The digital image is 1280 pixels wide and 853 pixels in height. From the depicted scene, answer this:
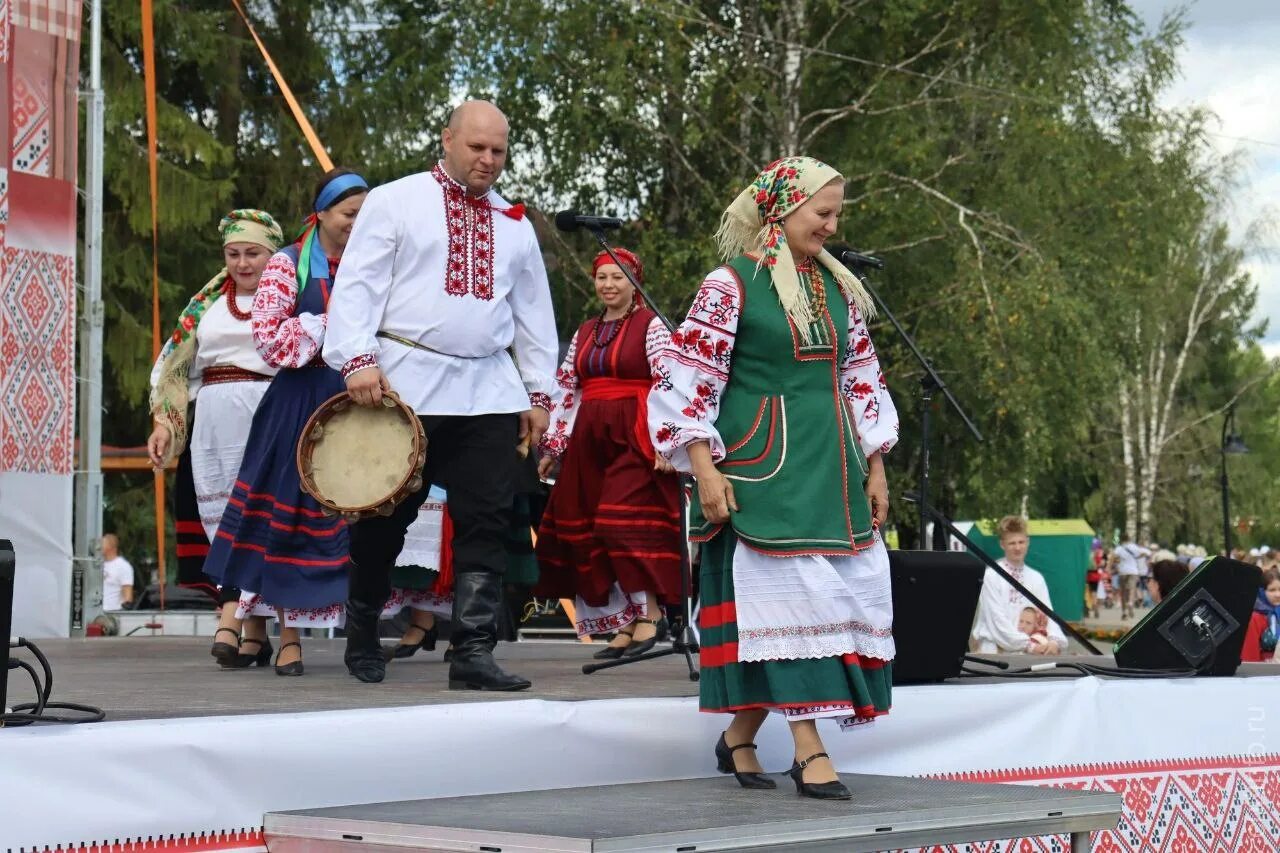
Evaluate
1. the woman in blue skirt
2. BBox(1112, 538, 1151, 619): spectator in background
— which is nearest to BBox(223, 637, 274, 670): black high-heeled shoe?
the woman in blue skirt

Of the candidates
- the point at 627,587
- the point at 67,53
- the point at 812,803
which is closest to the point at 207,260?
the point at 67,53

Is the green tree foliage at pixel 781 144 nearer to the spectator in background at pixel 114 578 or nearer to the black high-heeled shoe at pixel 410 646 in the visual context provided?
the spectator in background at pixel 114 578

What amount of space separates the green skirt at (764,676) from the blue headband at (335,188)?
88.2 inches

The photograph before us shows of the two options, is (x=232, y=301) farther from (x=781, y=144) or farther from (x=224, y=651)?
(x=781, y=144)

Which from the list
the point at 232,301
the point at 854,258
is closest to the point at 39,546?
the point at 232,301

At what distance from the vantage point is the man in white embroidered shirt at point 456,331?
5230mm

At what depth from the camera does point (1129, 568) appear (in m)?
37.1

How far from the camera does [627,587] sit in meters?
7.32

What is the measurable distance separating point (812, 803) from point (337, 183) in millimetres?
3017

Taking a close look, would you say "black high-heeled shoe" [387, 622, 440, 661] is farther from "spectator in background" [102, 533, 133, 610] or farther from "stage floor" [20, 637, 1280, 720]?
"spectator in background" [102, 533, 133, 610]

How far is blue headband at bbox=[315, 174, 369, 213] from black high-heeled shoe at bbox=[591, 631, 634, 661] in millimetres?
2070

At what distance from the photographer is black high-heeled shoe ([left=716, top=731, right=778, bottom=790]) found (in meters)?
4.55

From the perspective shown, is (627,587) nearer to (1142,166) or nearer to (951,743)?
(951,743)

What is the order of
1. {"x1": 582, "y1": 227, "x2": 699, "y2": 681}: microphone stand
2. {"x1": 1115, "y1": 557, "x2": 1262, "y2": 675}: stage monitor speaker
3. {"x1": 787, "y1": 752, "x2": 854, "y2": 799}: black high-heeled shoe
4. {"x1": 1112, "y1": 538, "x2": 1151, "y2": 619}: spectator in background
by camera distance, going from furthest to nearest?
{"x1": 1112, "y1": 538, "x2": 1151, "y2": 619}: spectator in background
{"x1": 1115, "y1": 557, "x2": 1262, "y2": 675}: stage monitor speaker
{"x1": 582, "y1": 227, "x2": 699, "y2": 681}: microphone stand
{"x1": 787, "y1": 752, "x2": 854, "y2": 799}: black high-heeled shoe
